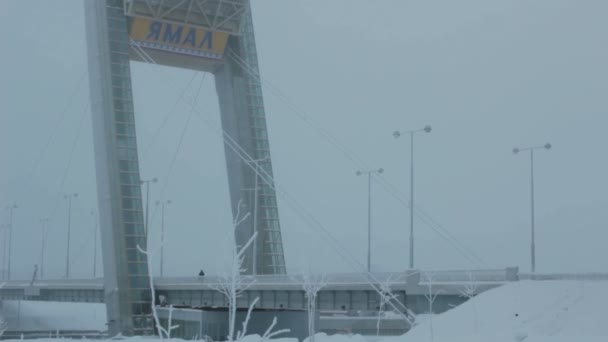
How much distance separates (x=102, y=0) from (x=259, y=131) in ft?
39.9

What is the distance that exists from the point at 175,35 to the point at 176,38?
0.21m

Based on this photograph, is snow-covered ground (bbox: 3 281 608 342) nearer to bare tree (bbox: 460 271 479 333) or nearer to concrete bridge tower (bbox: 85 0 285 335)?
bare tree (bbox: 460 271 479 333)

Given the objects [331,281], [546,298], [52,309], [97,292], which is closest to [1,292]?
[52,309]

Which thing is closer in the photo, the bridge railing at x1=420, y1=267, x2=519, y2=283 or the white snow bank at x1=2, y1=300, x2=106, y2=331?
the bridge railing at x1=420, y1=267, x2=519, y2=283

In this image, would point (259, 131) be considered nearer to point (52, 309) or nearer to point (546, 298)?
point (546, 298)

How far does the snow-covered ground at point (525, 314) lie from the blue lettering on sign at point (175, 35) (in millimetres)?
26721

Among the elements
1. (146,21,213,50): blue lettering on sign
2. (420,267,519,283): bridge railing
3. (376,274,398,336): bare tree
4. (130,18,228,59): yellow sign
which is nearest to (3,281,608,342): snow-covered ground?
(420,267,519,283): bridge railing

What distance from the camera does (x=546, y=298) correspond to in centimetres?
3091

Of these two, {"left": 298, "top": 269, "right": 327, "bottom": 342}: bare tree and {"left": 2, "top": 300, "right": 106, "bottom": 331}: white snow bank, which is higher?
{"left": 298, "top": 269, "right": 327, "bottom": 342}: bare tree

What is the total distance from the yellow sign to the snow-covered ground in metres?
26.6

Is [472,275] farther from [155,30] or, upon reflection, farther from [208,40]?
[155,30]

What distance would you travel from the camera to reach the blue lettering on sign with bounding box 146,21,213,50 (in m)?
53.1

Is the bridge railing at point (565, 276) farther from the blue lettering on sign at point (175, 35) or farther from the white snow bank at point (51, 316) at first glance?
the white snow bank at point (51, 316)

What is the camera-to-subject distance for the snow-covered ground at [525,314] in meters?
27.0
